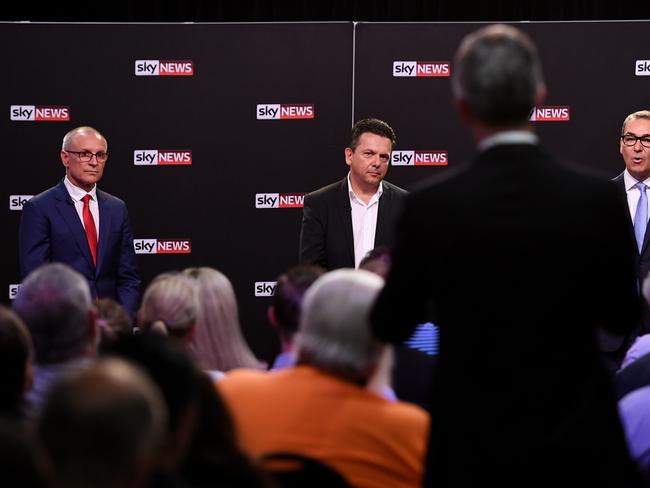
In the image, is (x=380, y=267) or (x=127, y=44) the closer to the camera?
(x=380, y=267)

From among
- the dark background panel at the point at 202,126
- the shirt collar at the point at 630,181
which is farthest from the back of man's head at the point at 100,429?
the dark background panel at the point at 202,126

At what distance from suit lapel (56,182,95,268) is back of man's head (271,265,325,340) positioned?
3.28 meters

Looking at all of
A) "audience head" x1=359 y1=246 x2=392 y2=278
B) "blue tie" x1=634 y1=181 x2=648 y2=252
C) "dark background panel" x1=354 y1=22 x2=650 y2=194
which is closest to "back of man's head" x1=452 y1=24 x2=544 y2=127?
"audience head" x1=359 y1=246 x2=392 y2=278

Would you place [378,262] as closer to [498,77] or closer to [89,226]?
[498,77]

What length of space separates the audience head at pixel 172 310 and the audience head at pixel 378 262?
826 millimetres

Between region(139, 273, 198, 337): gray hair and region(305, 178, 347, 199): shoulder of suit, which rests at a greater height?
region(305, 178, 347, 199): shoulder of suit

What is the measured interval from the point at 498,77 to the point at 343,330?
62cm

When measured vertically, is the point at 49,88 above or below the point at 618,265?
above

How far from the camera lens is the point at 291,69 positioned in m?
7.43

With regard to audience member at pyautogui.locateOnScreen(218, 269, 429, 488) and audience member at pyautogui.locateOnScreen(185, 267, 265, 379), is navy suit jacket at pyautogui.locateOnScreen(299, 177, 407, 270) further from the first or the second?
audience member at pyautogui.locateOnScreen(218, 269, 429, 488)

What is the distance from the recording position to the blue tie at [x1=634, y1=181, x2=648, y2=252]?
625 cm
